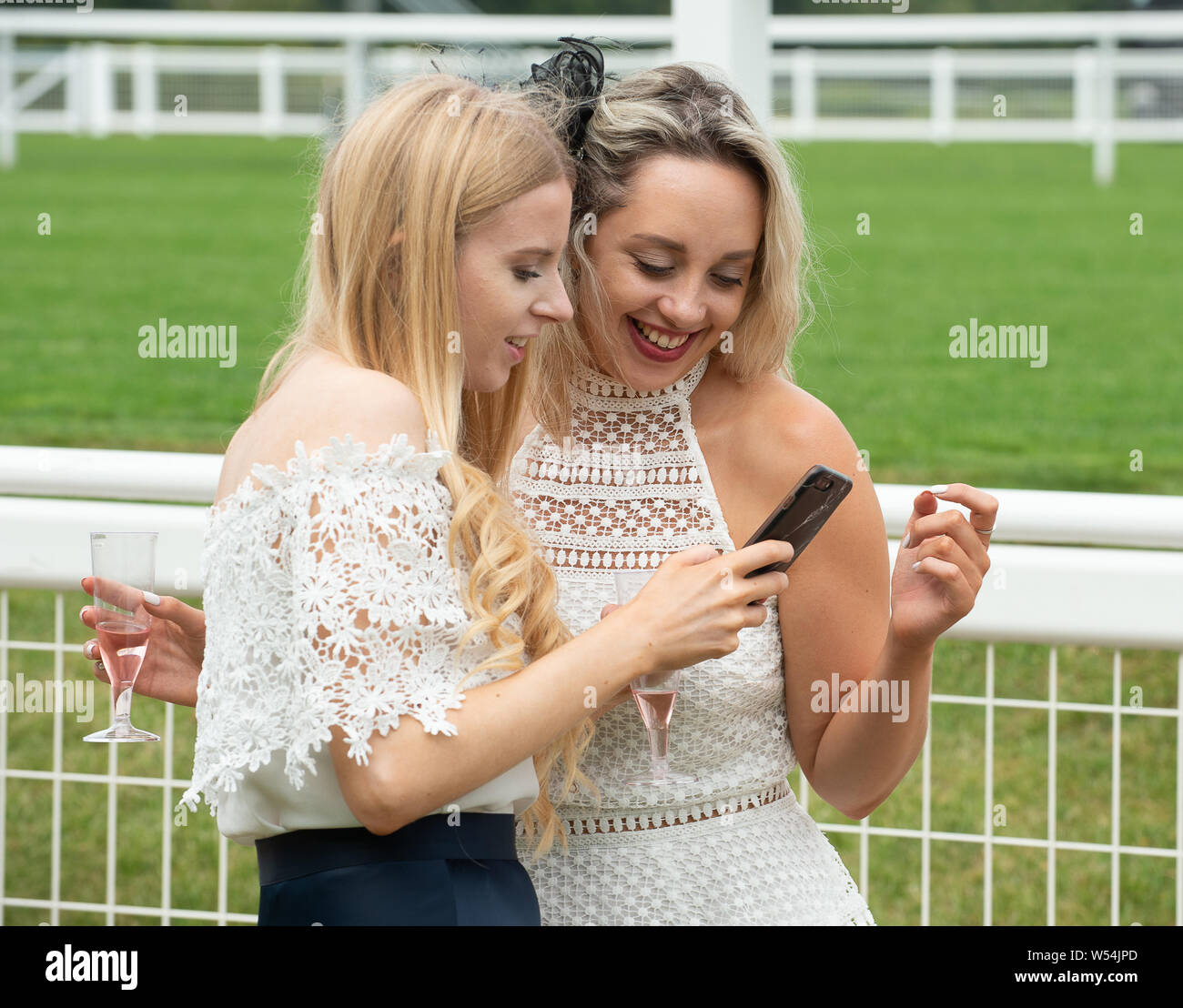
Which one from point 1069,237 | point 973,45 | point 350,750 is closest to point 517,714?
point 350,750

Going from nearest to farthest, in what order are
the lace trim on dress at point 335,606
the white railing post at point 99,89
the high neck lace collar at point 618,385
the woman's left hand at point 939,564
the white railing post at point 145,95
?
1. the lace trim on dress at point 335,606
2. the woman's left hand at point 939,564
3. the high neck lace collar at point 618,385
4. the white railing post at point 145,95
5. the white railing post at point 99,89

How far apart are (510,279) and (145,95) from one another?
18.5 meters

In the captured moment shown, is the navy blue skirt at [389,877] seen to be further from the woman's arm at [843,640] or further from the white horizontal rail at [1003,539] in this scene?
the white horizontal rail at [1003,539]

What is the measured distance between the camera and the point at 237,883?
410 centimetres

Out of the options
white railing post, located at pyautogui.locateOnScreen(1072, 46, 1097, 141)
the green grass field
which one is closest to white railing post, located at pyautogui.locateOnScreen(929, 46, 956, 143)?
the green grass field

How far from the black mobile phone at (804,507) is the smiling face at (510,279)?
359 mm

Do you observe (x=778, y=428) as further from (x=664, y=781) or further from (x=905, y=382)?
(x=905, y=382)

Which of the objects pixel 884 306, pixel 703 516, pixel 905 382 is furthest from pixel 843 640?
pixel 884 306

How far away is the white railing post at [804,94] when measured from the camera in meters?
15.7

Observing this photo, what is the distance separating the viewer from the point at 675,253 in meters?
2.13

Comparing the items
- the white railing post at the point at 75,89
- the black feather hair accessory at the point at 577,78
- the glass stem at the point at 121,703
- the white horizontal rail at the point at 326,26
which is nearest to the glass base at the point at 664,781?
the glass stem at the point at 121,703

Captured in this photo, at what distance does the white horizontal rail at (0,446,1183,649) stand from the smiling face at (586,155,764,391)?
521 millimetres

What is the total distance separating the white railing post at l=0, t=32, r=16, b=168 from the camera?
Answer: 15859mm

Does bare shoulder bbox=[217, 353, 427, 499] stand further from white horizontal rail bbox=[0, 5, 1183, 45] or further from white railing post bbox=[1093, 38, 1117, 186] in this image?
white railing post bbox=[1093, 38, 1117, 186]
